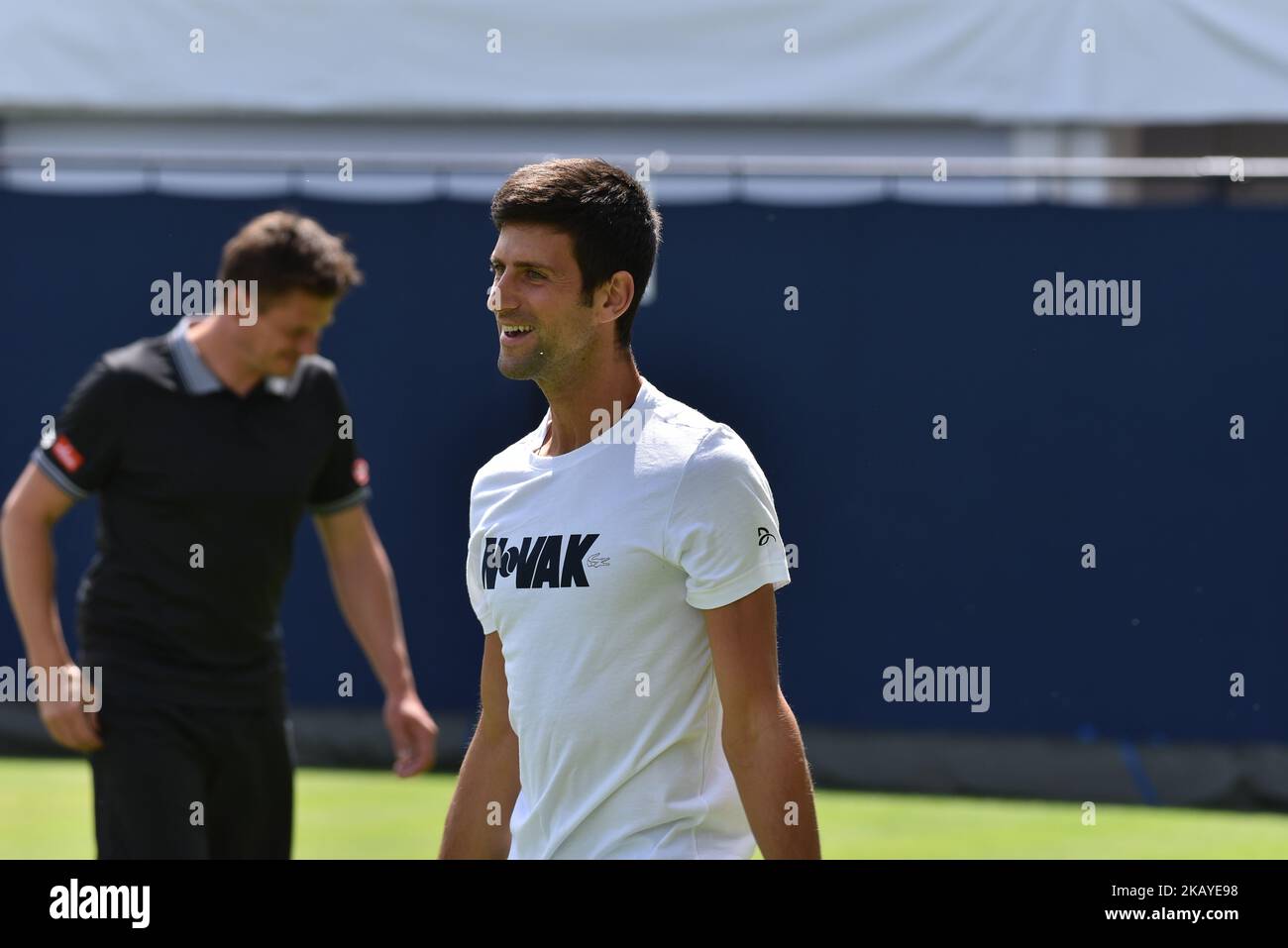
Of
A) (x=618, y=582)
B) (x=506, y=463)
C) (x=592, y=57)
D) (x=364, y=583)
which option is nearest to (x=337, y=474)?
(x=364, y=583)

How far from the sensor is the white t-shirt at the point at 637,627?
337 centimetres

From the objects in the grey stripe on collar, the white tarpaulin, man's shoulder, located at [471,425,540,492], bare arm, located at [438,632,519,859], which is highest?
the white tarpaulin

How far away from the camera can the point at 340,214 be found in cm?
929

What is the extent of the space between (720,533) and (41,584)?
2322 mm

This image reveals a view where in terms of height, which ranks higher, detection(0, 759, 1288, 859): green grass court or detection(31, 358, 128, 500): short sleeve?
detection(31, 358, 128, 500): short sleeve

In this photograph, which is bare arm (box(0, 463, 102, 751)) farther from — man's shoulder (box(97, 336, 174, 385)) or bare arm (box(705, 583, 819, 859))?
bare arm (box(705, 583, 819, 859))

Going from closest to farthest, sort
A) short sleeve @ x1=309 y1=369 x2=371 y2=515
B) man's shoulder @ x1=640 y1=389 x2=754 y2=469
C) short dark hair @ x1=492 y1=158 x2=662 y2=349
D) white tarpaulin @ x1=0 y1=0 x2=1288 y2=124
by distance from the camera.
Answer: man's shoulder @ x1=640 y1=389 x2=754 y2=469 < short dark hair @ x1=492 y1=158 x2=662 y2=349 < short sleeve @ x1=309 y1=369 x2=371 y2=515 < white tarpaulin @ x1=0 y1=0 x2=1288 y2=124

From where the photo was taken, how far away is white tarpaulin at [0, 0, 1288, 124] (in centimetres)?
1065

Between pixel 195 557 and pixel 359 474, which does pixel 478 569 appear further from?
pixel 359 474

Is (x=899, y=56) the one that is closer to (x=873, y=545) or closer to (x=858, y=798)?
(x=873, y=545)

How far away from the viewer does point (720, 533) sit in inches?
131

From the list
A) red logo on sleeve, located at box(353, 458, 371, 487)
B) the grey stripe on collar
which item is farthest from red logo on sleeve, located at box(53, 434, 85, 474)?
red logo on sleeve, located at box(353, 458, 371, 487)

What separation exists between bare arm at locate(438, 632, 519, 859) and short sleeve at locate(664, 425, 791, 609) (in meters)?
0.59
